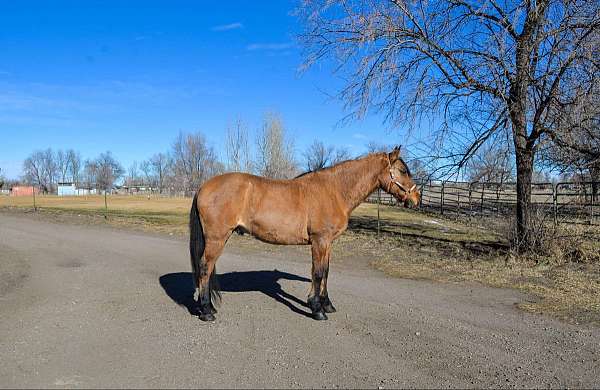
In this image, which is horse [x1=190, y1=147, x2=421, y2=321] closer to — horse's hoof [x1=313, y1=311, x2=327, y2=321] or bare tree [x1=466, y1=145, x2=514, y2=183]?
horse's hoof [x1=313, y1=311, x2=327, y2=321]

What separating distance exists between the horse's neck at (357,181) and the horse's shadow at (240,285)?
1.68m

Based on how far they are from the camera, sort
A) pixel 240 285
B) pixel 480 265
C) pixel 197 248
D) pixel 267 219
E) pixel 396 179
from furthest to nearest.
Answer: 1. pixel 480 265
2. pixel 240 285
3. pixel 396 179
4. pixel 197 248
5. pixel 267 219

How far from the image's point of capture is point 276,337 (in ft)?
15.1

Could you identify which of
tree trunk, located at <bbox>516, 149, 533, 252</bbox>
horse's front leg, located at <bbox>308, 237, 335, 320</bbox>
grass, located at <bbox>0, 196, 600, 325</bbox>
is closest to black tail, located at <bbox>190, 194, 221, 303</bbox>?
horse's front leg, located at <bbox>308, 237, 335, 320</bbox>

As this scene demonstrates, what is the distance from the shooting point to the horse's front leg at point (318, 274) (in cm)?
527

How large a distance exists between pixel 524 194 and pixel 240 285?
22.5 feet

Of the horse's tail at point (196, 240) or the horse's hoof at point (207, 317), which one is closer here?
the horse's hoof at point (207, 317)

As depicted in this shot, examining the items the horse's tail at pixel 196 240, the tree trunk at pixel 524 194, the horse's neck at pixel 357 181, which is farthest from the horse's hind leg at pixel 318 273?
the tree trunk at pixel 524 194

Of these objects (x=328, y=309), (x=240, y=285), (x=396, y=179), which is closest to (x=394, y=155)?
(x=396, y=179)

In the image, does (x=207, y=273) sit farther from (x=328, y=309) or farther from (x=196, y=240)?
(x=328, y=309)

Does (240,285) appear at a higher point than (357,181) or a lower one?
lower

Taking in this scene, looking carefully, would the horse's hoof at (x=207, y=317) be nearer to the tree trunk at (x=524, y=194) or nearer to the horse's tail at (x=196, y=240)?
the horse's tail at (x=196, y=240)

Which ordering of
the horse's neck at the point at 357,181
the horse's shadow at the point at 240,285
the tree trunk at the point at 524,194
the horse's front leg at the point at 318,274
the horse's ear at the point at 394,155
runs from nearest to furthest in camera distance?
the horse's front leg at the point at 318,274 → the horse's neck at the point at 357,181 → the horse's ear at the point at 394,155 → the horse's shadow at the point at 240,285 → the tree trunk at the point at 524,194

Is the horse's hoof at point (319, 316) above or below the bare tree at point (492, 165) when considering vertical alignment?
below
